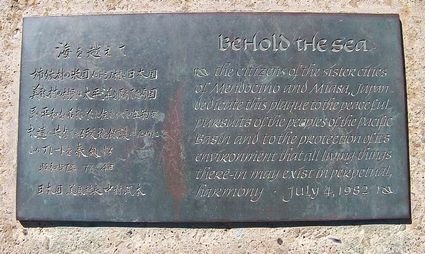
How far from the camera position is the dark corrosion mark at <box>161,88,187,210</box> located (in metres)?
2.48

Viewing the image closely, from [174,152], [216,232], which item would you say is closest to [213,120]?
[174,152]

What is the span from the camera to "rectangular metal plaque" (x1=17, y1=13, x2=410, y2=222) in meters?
2.48

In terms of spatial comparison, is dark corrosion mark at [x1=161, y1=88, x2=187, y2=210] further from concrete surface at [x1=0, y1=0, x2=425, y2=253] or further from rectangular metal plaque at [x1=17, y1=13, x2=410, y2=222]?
concrete surface at [x1=0, y1=0, x2=425, y2=253]

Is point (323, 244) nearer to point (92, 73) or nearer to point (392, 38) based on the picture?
point (392, 38)

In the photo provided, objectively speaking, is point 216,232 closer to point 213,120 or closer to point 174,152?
point 174,152

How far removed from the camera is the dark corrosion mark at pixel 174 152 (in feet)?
8.14

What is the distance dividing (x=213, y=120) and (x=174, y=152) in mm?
312

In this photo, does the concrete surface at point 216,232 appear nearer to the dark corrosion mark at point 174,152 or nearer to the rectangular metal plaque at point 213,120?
the rectangular metal plaque at point 213,120

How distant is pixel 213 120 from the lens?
99.0 inches

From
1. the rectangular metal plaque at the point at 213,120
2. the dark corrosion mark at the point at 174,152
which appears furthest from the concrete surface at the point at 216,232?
the dark corrosion mark at the point at 174,152

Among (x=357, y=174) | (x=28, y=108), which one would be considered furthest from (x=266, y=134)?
(x=28, y=108)

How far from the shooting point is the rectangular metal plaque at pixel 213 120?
2.48m

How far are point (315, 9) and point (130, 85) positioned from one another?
1299 millimetres

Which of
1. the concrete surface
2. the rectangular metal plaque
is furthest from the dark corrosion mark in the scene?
the concrete surface
